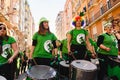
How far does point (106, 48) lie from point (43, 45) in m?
1.23

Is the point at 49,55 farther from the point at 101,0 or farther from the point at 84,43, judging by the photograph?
the point at 101,0

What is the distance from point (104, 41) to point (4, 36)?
1971 mm

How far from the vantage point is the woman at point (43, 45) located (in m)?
4.83

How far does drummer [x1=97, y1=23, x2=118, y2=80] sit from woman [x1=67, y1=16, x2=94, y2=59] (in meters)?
0.34

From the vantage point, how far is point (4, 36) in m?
4.58

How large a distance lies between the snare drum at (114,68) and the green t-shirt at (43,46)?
1.15 metres

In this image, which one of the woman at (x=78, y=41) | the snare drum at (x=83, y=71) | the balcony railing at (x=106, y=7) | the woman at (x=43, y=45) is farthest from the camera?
the balcony railing at (x=106, y=7)

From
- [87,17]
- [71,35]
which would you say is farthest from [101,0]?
[71,35]

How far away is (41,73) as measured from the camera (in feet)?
12.8

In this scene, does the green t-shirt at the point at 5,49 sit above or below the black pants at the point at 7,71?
above

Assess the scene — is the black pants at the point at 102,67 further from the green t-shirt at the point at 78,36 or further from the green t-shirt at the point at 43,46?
the green t-shirt at the point at 43,46

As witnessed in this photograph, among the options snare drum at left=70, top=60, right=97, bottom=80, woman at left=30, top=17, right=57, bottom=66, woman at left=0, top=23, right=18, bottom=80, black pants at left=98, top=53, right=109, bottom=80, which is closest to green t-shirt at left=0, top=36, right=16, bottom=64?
woman at left=0, top=23, right=18, bottom=80

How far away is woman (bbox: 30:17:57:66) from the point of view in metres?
4.83

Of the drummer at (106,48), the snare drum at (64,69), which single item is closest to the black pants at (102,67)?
the drummer at (106,48)
